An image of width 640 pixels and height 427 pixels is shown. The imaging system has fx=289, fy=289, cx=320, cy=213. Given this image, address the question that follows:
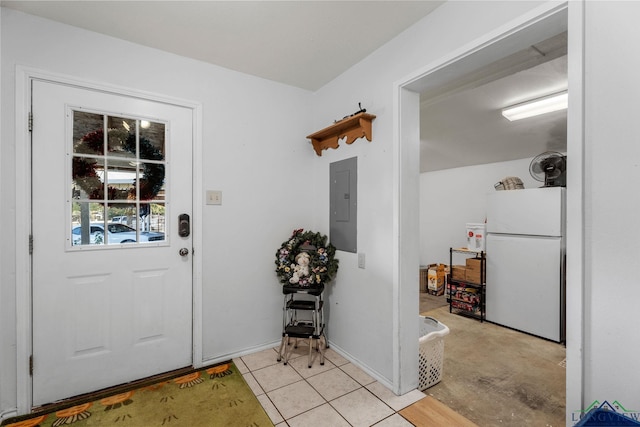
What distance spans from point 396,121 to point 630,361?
159cm

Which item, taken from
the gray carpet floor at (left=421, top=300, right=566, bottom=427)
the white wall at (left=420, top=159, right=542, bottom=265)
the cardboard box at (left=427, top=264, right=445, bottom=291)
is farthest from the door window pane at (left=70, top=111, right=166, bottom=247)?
the white wall at (left=420, top=159, right=542, bottom=265)

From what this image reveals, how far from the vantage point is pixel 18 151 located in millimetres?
1738

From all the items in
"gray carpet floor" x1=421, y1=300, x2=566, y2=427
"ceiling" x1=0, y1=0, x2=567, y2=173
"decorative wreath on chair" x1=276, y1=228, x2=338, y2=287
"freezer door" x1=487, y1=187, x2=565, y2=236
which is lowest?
"gray carpet floor" x1=421, y1=300, x2=566, y2=427

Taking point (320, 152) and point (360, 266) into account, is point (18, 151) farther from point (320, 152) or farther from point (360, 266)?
point (360, 266)

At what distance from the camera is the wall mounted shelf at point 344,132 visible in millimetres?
2129

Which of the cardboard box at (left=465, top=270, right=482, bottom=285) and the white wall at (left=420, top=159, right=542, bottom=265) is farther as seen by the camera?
the white wall at (left=420, top=159, right=542, bottom=265)

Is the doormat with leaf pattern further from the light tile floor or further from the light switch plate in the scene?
the light switch plate

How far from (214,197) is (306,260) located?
0.91 m

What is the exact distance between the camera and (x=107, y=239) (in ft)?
6.57

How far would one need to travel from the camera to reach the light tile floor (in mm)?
1719

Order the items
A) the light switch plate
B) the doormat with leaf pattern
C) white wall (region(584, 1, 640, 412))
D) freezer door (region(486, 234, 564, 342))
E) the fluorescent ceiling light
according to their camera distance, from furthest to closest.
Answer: freezer door (region(486, 234, 564, 342)) → the fluorescent ceiling light → the light switch plate → the doormat with leaf pattern → white wall (region(584, 1, 640, 412))

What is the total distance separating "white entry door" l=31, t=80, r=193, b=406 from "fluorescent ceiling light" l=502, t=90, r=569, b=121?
10.6 ft

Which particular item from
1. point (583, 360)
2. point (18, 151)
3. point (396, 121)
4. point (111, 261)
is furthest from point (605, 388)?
point (18, 151)

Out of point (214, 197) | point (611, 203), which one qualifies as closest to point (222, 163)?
point (214, 197)
